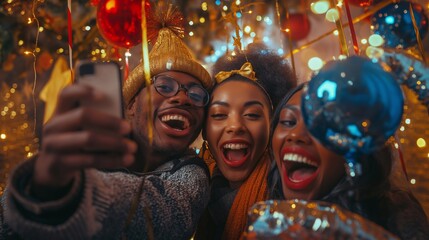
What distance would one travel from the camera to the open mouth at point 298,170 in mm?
1399

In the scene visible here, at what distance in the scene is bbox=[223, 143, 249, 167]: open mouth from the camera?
177cm

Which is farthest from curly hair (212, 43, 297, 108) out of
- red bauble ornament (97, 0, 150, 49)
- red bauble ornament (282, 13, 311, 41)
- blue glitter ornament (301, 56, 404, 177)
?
red bauble ornament (282, 13, 311, 41)

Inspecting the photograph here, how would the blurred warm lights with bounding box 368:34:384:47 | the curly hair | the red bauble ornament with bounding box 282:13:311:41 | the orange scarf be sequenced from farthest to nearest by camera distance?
the red bauble ornament with bounding box 282:13:311:41 → the curly hair → the blurred warm lights with bounding box 368:34:384:47 → the orange scarf

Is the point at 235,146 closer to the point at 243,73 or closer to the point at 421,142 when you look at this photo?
the point at 243,73

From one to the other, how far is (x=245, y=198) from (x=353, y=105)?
2.68 feet

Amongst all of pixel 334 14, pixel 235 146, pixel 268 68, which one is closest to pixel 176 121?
pixel 235 146

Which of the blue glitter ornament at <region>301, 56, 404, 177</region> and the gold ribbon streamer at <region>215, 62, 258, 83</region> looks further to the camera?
the gold ribbon streamer at <region>215, 62, 258, 83</region>

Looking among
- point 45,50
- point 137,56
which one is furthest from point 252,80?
point 45,50

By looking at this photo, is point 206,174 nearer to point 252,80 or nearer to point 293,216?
point 252,80

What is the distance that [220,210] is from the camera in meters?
1.73

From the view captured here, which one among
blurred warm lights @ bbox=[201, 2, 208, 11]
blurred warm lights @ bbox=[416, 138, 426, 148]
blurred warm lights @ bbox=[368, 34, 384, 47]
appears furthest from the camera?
blurred warm lights @ bbox=[201, 2, 208, 11]

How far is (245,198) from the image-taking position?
5.54 ft

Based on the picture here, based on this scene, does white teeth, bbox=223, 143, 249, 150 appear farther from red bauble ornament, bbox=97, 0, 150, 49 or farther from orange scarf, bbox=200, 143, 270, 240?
red bauble ornament, bbox=97, 0, 150, 49

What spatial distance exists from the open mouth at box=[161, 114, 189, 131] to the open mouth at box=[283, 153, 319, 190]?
46 cm
